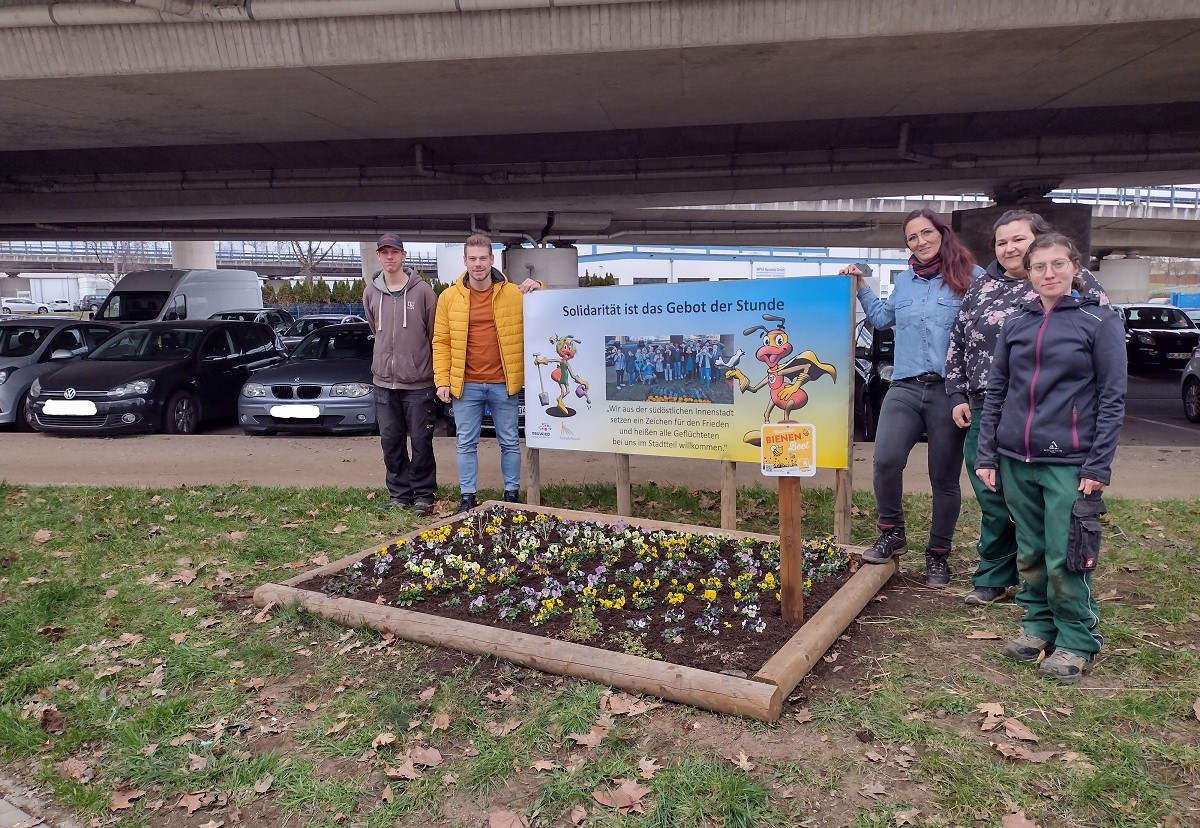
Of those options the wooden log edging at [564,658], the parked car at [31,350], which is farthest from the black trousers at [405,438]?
the parked car at [31,350]

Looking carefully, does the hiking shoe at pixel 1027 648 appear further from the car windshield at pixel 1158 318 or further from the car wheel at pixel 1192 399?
the car windshield at pixel 1158 318

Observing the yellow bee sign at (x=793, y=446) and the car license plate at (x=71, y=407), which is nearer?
the yellow bee sign at (x=793, y=446)

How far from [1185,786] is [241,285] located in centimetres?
2263

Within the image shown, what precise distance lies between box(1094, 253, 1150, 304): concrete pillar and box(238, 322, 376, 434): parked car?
48739 mm

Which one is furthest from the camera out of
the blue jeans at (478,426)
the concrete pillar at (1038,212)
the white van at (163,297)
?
the white van at (163,297)

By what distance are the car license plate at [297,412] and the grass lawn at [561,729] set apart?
5.44m

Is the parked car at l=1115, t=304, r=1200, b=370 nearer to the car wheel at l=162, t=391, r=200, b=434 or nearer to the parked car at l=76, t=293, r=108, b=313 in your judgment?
the car wheel at l=162, t=391, r=200, b=434

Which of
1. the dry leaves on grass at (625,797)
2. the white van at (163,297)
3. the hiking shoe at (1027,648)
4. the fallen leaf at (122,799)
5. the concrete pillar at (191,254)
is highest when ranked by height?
the concrete pillar at (191,254)

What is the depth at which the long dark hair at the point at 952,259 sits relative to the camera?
457 centimetres

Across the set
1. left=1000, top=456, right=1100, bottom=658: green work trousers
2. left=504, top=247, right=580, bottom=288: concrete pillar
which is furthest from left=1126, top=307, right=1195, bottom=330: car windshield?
left=1000, top=456, right=1100, bottom=658: green work trousers

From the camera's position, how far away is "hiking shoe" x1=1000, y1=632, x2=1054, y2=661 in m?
3.78

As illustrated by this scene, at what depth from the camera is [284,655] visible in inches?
162

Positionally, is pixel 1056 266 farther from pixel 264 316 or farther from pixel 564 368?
pixel 264 316

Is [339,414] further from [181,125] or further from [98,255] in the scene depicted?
[98,255]
